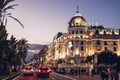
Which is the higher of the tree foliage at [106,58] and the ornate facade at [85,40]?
the ornate facade at [85,40]

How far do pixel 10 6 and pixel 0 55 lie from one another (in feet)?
25.6

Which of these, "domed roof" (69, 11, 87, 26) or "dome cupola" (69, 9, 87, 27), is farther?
"domed roof" (69, 11, 87, 26)

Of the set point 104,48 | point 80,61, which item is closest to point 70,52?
point 80,61

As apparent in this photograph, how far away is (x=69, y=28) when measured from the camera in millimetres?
139000

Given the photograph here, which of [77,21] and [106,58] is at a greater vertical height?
[77,21]

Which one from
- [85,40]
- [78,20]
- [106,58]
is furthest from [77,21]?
[106,58]

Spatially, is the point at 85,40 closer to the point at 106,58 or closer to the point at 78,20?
the point at 78,20

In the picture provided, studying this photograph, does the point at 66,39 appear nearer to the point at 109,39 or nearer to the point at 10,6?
the point at 109,39

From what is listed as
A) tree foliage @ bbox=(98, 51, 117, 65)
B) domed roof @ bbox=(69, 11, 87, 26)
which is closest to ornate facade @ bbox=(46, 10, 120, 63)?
domed roof @ bbox=(69, 11, 87, 26)

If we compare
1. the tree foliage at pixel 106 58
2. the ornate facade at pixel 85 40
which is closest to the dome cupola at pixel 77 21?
the ornate facade at pixel 85 40

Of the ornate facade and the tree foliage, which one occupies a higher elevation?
the ornate facade

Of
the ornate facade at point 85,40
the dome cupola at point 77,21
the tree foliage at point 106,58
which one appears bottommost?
the tree foliage at point 106,58

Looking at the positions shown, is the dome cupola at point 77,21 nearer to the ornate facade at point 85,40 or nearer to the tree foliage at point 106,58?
the ornate facade at point 85,40

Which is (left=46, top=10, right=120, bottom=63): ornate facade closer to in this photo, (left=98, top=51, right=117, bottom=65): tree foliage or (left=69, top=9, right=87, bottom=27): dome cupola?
(left=69, top=9, right=87, bottom=27): dome cupola
